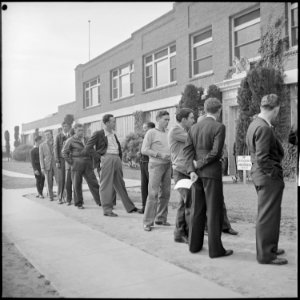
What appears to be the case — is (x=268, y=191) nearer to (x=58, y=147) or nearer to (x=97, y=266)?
(x=97, y=266)

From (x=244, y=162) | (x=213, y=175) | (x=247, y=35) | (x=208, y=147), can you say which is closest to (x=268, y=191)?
(x=213, y=175)

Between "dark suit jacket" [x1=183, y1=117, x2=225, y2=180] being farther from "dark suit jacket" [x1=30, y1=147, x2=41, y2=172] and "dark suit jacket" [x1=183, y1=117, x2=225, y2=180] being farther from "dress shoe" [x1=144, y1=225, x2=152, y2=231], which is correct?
"dark suit jacket" [x1=30, y1=147, x2=41, y2=172]

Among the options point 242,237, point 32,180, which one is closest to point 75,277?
point 242,237

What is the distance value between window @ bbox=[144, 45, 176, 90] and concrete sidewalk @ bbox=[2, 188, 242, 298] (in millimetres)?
15645

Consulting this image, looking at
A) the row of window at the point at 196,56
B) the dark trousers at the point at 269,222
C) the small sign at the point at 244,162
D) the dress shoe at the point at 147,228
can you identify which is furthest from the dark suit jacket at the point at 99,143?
the row of window at the point at 196,56

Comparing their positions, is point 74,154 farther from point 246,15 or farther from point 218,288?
point 246,15

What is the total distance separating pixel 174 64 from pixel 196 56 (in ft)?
6.83

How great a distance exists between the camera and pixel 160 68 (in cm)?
2242

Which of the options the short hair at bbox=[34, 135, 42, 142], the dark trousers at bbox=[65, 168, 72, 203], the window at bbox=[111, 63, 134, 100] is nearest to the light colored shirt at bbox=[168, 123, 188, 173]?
the dark trousers at bbox=[65, 168, 72, 203]

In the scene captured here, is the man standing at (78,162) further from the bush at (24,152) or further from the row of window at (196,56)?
the row of window at (196,56)

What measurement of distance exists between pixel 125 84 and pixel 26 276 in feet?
73.5

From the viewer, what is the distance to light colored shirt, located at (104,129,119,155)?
7770 millimetres

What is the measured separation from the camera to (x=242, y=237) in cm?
565

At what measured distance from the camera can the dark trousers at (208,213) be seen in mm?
4547
